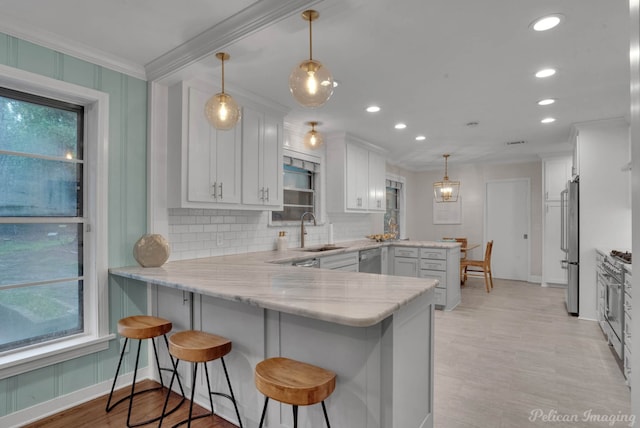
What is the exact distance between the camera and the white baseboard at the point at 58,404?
2.19 meters

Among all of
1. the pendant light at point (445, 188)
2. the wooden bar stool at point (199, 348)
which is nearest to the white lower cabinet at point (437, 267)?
the pendant light at point (445, 188)

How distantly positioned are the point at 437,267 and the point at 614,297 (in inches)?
79.3

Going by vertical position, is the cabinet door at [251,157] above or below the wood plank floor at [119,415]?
above

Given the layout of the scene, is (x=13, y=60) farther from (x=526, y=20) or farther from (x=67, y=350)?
(x=526, y=20)

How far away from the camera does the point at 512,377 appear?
284cm

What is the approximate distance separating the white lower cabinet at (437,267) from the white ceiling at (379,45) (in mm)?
2073

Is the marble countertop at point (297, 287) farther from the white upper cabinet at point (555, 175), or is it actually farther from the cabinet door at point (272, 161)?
the white upper cabinet at point (555, 175)

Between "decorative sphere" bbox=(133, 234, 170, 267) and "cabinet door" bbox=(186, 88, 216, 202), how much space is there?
1.40 feet

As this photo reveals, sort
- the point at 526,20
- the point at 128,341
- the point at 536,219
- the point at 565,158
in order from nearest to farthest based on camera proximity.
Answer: the point at 526,20, the point at 128,341, the point at 565,158, the point at 536,219

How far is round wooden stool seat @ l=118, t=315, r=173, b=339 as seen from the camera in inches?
86.7

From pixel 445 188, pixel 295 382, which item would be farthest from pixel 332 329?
pixel 445 188

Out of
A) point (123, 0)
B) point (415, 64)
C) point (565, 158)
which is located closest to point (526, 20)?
point (415, 64)

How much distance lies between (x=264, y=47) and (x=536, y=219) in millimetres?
6569

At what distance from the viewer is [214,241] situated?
3.49m
